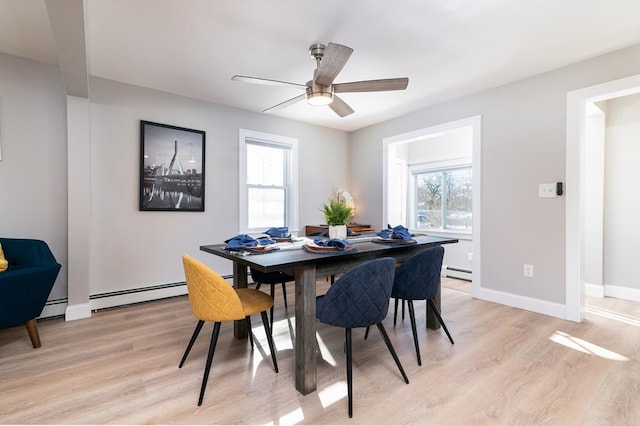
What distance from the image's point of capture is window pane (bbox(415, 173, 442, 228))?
17.5 ft

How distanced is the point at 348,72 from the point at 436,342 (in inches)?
101

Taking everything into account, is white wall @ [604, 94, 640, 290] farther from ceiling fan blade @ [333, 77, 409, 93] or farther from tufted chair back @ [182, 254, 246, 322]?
tufted chair back @ [182, 254, 246, 322]

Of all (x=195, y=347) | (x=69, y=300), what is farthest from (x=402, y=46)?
(x=69, y=300)

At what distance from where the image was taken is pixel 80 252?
294 cm

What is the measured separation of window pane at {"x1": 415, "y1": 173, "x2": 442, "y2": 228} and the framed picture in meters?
3.81

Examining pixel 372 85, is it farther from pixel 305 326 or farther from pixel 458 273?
pixel 458 273

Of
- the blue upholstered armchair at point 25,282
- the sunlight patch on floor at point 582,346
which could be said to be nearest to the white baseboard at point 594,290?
the sunlight patch on floor at point 582,346

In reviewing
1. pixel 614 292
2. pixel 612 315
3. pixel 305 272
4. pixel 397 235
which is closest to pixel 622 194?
pixel 614 292

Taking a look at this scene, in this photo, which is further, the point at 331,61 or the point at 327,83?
the point at 327,83

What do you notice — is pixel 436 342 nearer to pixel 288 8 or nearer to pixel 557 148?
pixel 557 148

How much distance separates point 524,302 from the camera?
126 inches

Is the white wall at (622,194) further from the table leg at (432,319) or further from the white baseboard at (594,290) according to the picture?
the table leg at (432,319)

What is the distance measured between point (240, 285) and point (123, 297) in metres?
1.76

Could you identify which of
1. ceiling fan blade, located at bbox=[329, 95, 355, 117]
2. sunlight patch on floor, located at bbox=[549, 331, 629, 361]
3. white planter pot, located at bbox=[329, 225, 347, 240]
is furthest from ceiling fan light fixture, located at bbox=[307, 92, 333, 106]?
sunlight patch on floor, located at bbox=[549, 331, 629, 361]
